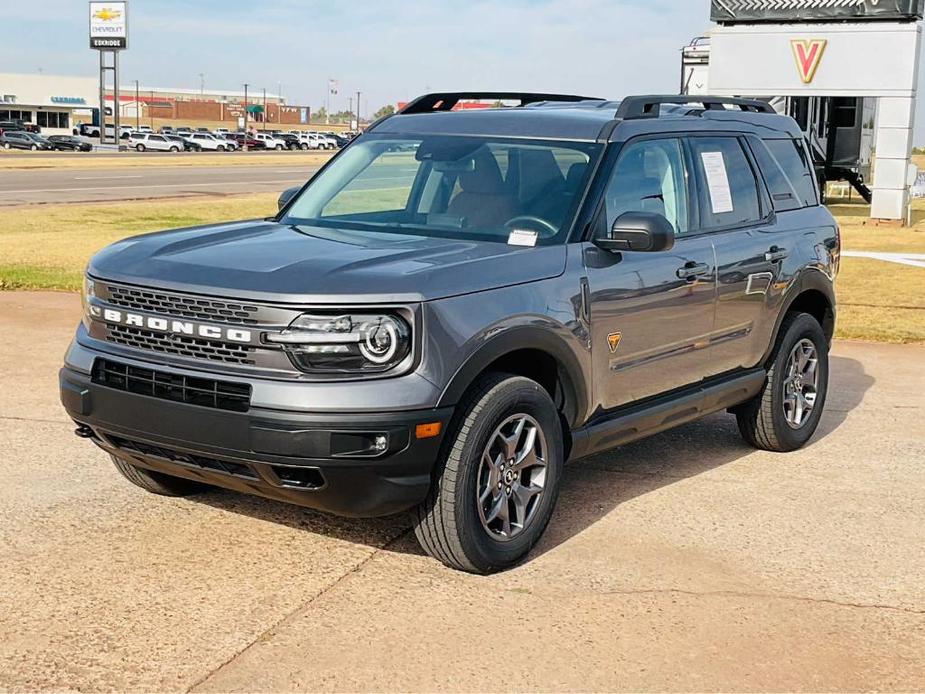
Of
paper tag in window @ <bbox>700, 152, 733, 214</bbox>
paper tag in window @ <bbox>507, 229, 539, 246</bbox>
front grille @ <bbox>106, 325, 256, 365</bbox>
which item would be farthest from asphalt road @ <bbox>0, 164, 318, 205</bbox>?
paper tag in window @ <bbox>507, 229, 539, 246</bbox>

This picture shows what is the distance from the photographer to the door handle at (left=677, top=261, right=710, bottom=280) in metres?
5.95

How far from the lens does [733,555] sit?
5.30 meters

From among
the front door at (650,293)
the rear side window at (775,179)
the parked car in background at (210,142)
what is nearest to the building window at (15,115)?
the parked car in background at (210,142)

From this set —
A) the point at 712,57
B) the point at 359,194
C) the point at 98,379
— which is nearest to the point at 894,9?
the point at 712,57

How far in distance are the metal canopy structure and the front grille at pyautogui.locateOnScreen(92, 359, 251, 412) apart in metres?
23.5

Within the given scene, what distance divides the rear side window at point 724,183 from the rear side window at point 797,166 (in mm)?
436

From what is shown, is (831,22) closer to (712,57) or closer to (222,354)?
(712,57)

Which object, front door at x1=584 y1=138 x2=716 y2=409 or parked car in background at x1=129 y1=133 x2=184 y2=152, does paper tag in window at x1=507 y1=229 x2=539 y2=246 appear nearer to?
front door at x1=584 y1=138 x2=716 y2=409

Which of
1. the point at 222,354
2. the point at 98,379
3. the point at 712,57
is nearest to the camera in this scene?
the point at 222,354

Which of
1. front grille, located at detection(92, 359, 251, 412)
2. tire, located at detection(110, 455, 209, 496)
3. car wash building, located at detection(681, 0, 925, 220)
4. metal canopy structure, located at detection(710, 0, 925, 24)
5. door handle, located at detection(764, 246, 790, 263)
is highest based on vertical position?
metal canopy structure, located at detection(710, 0, 925, 24)

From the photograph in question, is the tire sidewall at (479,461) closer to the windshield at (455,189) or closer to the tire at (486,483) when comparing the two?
the tire at (486,483)

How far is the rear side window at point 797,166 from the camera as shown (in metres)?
7.21

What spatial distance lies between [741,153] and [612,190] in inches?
56.1

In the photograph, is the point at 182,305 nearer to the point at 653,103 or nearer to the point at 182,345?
the point at 182,345
